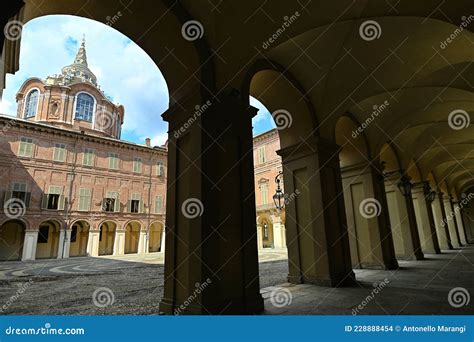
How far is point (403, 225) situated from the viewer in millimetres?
12398

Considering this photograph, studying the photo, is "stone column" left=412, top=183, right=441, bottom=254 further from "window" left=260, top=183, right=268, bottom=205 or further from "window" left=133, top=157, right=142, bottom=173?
"window" left=133, top=157, right=142, bottom=173

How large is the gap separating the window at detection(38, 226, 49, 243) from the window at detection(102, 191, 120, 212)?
540cm

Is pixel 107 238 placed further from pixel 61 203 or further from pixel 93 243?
pixel 61 203

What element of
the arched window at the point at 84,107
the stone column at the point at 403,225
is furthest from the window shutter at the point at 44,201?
the stone column at the point at 403,225

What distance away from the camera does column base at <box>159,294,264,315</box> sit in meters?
Result: 3.88

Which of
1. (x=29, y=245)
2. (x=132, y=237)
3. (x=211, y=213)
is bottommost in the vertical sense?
(x=29, y=245)

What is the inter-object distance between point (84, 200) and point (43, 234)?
474 cm

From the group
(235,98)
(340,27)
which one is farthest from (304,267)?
(340,27)

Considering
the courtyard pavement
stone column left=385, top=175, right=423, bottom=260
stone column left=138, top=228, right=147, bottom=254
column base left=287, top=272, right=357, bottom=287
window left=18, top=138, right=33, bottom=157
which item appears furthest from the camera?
stone column left=138, top=228, right=147, bottom=254

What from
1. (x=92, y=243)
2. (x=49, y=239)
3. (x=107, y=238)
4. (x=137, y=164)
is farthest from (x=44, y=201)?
(x=137, y=164)

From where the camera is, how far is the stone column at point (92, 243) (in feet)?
90.6

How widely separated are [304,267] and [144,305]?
3.70 metres

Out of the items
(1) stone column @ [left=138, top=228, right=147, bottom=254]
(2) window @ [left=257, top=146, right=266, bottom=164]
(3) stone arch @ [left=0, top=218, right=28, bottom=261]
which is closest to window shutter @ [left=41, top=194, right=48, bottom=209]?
(3) stone arch @ [left=0, top=218, right=28, bottom=261]

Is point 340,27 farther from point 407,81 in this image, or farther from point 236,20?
point 407,81
